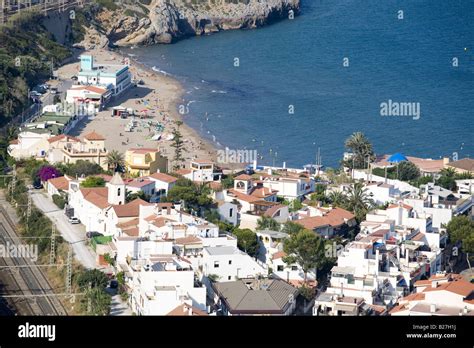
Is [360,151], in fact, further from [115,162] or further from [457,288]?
[457,288]

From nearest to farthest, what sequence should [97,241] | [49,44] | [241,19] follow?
1. [97,241]
2. [49,44]
3. [241,19]

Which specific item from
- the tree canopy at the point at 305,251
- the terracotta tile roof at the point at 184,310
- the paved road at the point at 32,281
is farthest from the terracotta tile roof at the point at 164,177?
the terracotta tile roof at the point at 184,310

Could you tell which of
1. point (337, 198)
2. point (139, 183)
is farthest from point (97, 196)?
point (337, 198)

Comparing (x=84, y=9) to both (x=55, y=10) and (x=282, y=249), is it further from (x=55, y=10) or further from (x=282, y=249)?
(x=282, y=249)

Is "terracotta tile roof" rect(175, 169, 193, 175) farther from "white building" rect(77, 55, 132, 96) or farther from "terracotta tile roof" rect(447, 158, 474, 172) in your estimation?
"white building" rect(77, 55, 132, 96)

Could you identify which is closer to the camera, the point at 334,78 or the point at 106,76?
the point at 106,76

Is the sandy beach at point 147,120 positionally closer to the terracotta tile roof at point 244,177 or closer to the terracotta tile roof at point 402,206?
the terracotta tile roof at point 244,177
